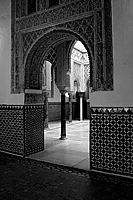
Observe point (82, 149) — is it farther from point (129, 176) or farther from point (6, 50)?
point (6, 50)

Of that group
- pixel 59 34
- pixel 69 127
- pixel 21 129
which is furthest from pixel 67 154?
pixel 69 127

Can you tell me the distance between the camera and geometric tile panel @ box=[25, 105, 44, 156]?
10.7 feet

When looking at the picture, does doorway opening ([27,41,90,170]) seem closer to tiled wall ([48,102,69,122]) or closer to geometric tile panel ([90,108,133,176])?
tiled wall ([48,102,69,122])

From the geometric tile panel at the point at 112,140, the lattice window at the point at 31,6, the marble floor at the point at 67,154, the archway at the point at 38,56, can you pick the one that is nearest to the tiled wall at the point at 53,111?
the marble floor at the point at 67,154

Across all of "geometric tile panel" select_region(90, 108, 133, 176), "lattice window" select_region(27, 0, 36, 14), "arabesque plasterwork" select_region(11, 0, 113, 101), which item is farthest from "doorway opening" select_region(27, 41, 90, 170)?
"lattice window" select_region(27, 0, 36, 14)

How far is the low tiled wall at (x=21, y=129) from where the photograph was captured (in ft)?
10.6

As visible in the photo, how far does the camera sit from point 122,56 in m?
2.36

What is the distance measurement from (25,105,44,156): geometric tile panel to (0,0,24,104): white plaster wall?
38cm

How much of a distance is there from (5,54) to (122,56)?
2.14m

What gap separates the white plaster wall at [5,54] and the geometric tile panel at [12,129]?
0.59ft

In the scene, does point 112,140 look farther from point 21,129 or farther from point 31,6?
point 31,6

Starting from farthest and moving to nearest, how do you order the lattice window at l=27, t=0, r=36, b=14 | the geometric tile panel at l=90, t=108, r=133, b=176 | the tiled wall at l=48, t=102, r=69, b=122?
the tiled wall at l=48, t=102, r=69, b=122, the lattice window at l=27, t=0, r=36, b=14, the geometric tile panel at l=90, t=108, r=133, b=176

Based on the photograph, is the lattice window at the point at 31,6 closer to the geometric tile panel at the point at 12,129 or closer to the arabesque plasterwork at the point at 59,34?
the arabesque plasterwork at the point at 59,34

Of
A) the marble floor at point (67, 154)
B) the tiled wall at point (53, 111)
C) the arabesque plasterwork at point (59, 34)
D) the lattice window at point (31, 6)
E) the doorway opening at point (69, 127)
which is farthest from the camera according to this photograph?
the tiled wall at point (53, 111)
